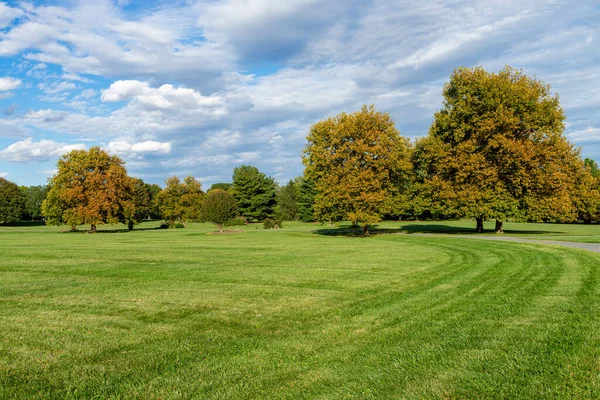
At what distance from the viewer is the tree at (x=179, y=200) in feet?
307

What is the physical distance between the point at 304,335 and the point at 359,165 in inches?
1355

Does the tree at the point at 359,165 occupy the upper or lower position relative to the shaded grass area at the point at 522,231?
upper

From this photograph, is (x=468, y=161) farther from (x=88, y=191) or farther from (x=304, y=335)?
(x=88, y=191)

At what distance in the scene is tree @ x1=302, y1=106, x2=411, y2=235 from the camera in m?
38.7

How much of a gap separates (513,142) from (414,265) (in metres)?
23.5

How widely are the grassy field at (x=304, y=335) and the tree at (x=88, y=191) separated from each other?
50571 millimetres

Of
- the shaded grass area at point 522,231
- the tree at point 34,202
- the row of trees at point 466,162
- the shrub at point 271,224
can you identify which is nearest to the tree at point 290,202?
the shrub at point 271,224

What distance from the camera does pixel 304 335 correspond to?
699 centimetres

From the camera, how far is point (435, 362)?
5.40 metres

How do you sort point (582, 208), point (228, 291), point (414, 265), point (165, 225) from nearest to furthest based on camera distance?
point (228, 291), point (414, 265), point (582, 208), point (165, 225)

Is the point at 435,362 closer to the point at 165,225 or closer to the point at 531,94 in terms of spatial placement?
the point at 531,94

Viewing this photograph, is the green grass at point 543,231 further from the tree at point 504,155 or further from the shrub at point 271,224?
the shrub at point 271,224

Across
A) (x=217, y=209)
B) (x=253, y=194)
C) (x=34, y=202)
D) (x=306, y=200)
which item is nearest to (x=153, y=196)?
(x=34, y=202)

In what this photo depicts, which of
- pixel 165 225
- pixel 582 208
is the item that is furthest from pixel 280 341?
pixel 165 225
